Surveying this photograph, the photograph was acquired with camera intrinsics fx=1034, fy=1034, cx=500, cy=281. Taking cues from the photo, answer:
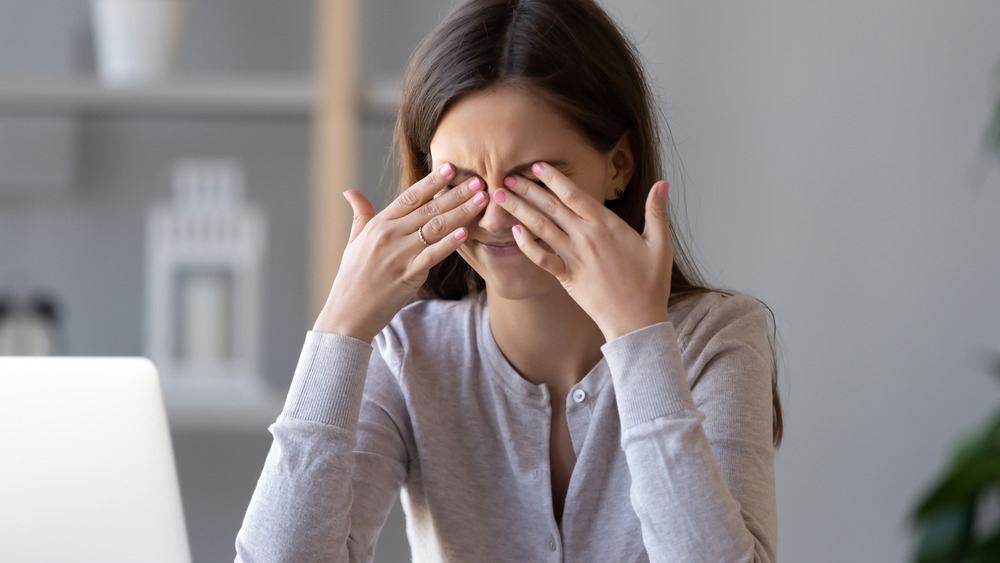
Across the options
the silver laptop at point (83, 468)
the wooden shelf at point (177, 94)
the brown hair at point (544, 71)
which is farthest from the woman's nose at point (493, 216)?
the wooden shelf at point (177, 94)

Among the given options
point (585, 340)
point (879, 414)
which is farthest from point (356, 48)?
point (879, 414)

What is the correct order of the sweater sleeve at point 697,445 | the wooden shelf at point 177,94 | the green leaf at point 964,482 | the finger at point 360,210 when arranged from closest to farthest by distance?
the sweater sleeve at point 697,445 → the finger at point 360,210 → the green leaf at point 964,482 → the wooden shelf at point 177,94

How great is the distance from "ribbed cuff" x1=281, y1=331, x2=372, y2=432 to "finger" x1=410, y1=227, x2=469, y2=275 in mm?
97

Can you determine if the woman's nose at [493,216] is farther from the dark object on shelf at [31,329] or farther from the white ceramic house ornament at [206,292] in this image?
the dark object on shelf at [31,329]

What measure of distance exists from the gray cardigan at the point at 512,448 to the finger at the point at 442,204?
136mm

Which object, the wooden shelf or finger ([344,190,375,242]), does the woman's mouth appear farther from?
the wooden shelf

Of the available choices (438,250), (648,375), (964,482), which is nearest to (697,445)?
(648,375)

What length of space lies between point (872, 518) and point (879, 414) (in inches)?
8.2

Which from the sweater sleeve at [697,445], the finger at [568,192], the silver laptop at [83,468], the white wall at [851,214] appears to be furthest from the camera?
the white wall at [851,214]

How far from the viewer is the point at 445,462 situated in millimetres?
1136

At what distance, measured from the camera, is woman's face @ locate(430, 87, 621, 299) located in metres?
1.01

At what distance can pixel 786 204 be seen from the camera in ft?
6.85

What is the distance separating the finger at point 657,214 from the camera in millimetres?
987

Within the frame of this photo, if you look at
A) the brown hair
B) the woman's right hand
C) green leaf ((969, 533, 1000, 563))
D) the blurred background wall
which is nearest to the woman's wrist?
the woman's right hand
